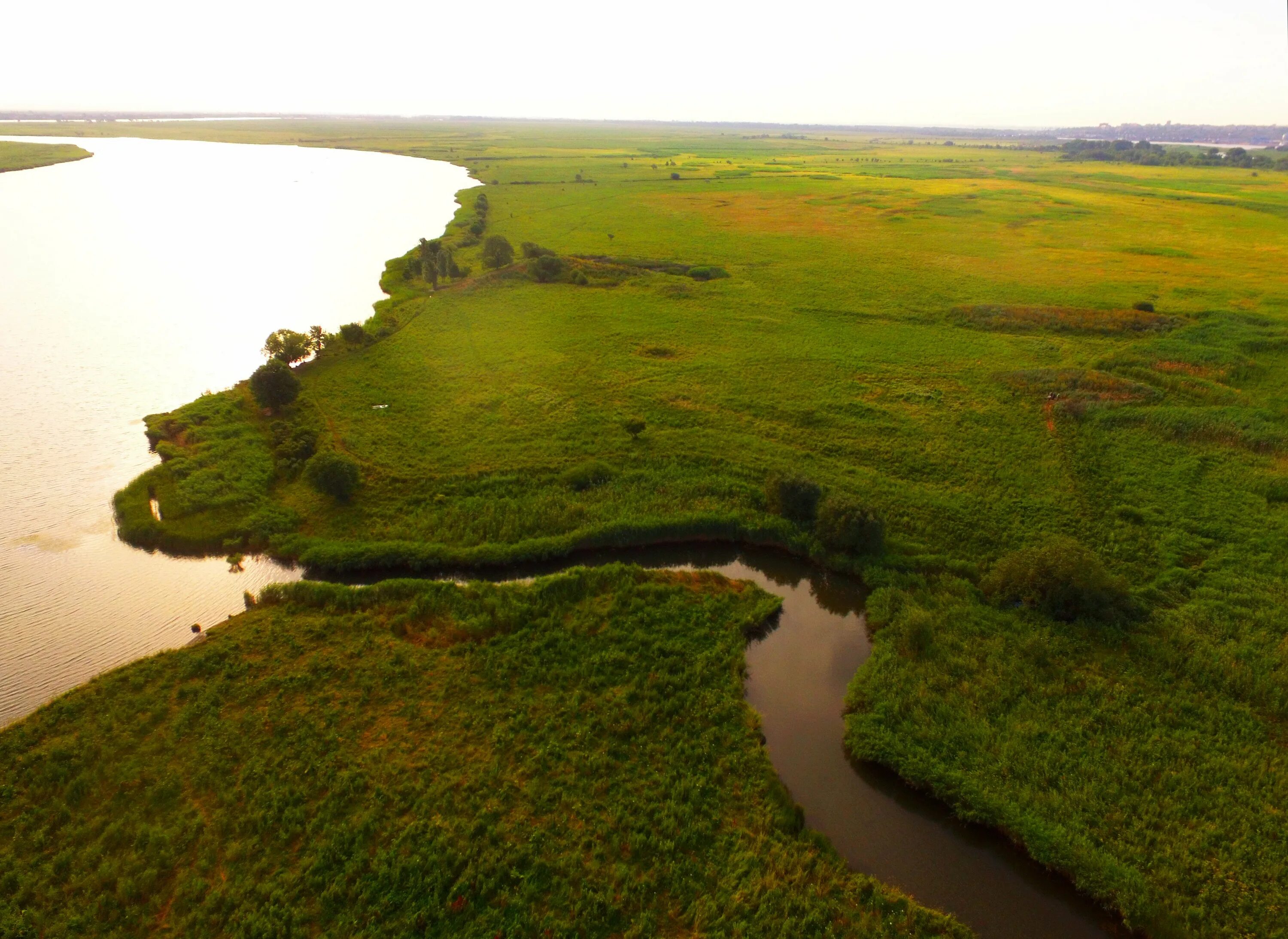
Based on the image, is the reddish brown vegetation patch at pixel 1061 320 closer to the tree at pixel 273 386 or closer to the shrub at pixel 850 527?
the shrub at pixel 850 527

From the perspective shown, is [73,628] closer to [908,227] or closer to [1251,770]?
[1251,770]

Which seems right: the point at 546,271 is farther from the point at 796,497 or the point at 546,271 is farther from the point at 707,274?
the point at 796,497

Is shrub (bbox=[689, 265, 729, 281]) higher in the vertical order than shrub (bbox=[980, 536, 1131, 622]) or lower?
higher

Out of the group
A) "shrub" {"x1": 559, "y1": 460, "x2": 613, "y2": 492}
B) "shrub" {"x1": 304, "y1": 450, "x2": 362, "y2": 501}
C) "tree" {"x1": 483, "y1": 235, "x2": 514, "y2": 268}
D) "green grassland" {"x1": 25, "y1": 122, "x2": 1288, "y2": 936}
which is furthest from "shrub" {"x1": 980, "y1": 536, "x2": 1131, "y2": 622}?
"tree" {"x1": 483, "y1": 235, "x2": 514, "y2": 268}

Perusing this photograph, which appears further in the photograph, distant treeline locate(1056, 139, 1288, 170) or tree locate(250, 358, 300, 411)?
distant treeline locate(1056, 139, 1288, 170)

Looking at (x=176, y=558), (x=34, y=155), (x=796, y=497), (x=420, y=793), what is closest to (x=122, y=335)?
(x=176, y=558)

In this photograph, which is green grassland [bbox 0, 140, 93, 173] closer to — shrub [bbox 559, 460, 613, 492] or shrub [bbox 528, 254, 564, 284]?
shrub [bbox 528, 254, 564, 284]
